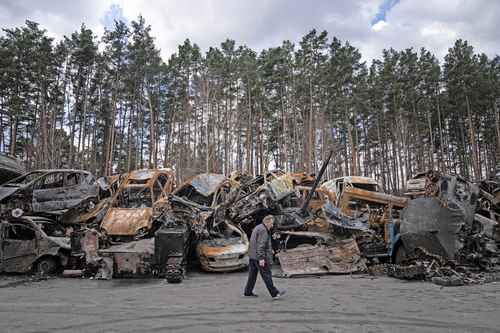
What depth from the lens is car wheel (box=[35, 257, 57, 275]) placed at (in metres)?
9.29

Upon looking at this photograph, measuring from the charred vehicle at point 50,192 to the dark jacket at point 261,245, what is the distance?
27.8 ft

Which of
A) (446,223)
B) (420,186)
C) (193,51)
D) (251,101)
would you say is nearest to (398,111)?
(251,101)

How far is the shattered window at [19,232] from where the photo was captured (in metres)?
9.57

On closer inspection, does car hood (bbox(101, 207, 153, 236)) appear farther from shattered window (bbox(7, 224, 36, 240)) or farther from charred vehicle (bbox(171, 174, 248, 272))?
shattered window (bbox(7, 224, 36, 240))

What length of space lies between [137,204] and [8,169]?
16.7 feet

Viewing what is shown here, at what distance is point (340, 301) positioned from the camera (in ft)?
19.4

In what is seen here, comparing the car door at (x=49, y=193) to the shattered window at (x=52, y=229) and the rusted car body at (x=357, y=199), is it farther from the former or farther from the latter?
the rusted car body at (x=357, y=199)

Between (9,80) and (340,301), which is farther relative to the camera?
(9,80)

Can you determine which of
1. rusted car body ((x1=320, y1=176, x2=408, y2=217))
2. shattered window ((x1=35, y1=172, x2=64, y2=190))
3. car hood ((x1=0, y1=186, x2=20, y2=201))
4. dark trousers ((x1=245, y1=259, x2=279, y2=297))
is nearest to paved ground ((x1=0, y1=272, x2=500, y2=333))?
dark trousers ((x1=245, y1=259, x2=279, y2=297))

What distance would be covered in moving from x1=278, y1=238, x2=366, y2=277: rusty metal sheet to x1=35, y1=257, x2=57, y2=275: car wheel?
609 centimetres

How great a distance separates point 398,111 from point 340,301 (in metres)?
31.9

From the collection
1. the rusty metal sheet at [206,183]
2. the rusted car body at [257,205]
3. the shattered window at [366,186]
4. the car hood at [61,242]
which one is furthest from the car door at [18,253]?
the shattered window at [366,186]

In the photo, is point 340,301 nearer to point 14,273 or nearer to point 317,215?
point 317,215

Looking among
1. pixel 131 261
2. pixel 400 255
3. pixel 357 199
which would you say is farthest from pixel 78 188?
pixel 400 255
